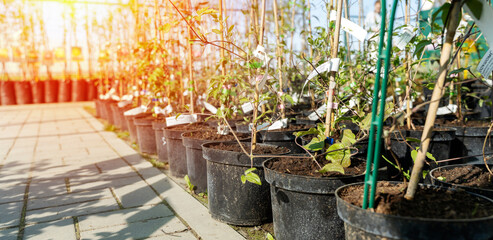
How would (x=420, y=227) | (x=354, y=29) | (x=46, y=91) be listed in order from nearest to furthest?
1. (x=420, y=227)
2. (x=354, y=29)
3. (x=46, y=91)

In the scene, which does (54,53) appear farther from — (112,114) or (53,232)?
→ (53,232)

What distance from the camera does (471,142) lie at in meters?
2.72

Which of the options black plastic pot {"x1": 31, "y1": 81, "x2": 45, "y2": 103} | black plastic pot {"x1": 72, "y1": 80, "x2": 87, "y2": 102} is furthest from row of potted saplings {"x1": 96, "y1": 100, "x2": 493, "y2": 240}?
black plastic pot {"x1": 72, "y1": 80, "x2": 87, "y2": 102}

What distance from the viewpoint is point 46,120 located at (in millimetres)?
7445

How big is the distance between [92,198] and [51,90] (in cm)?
1029

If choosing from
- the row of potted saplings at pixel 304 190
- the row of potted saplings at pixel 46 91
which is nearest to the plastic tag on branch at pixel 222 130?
the row of potted saplings at pixel 304 190

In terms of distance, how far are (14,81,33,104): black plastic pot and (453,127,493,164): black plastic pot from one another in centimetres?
1139

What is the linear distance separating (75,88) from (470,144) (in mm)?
11535

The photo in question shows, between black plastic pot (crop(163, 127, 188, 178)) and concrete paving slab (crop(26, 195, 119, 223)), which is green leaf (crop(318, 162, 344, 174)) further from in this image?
black plastic pot (crop(163, 127, 188, 178))

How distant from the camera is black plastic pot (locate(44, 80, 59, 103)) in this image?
11.6 metres

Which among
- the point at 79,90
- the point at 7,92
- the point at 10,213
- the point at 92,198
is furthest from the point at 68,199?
the point at 79,90

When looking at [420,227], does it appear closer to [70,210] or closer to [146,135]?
[70,210]

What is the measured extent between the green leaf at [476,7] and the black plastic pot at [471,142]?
1.82m

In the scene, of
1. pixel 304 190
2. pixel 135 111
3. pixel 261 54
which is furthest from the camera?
pixel 135 111
